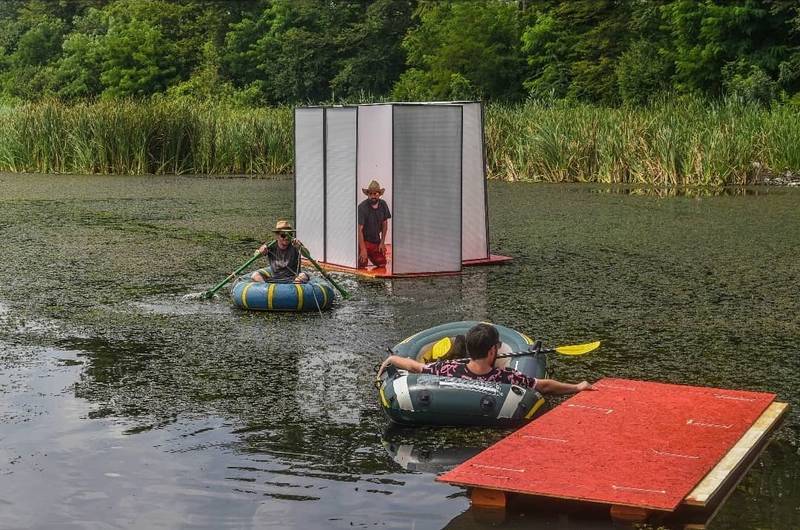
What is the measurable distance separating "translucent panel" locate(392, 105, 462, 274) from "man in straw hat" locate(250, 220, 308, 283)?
177 cm

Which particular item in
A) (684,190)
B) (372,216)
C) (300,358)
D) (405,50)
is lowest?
(300,358)

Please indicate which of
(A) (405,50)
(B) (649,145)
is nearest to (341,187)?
(B) (649,145)

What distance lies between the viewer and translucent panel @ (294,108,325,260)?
12953 millimetres

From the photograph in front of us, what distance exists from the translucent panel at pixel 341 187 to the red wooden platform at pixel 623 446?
5.89m

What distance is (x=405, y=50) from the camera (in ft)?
167

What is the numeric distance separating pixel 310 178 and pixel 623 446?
7.89m

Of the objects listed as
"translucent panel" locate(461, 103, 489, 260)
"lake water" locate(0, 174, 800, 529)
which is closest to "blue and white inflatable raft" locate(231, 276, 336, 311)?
"lake water" locate(0, 174, 800, 529)

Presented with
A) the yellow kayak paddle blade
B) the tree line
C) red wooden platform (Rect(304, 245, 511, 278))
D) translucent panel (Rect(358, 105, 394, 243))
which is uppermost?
the tree line

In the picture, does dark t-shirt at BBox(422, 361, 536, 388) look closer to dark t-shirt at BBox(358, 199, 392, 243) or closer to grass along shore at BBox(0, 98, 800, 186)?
dark t-shirt at BBox(358, 199, 392, 243)

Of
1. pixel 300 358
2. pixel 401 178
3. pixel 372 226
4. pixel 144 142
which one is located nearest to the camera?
pixel 300 358

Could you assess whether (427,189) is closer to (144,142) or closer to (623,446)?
(623,446)

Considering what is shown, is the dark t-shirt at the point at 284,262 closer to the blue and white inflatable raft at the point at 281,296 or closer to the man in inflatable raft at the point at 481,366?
the blue and white inflatable raft at the point at 281,296

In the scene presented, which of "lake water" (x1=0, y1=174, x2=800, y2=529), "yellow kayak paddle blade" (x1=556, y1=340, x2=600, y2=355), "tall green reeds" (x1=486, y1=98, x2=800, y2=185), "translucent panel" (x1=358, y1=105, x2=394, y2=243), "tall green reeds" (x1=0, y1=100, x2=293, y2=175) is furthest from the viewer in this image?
"tall green reeds" (x1=0, y1=100, x2=293, y2=175)

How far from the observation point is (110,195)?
21.6m
